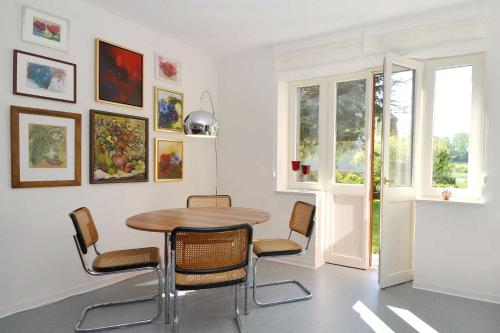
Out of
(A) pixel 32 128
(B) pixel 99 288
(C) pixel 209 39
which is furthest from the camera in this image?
(C) pixel 209 39

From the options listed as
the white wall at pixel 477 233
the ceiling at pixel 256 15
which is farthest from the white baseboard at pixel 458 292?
the ceiling at pixel 256 15

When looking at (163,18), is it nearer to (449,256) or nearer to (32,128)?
(32,128)

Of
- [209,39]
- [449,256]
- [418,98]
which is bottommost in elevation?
[449,256]

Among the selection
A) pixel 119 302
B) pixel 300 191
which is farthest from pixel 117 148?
pixel 300 191

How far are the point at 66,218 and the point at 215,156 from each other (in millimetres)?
2231

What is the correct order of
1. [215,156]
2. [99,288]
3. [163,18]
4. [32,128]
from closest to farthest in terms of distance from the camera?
[32,128] < [99,288] < [163,18] < [215,156]

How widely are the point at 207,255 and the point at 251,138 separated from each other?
262 centimetres

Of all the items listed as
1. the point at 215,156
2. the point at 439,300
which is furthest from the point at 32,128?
the point at 439,300

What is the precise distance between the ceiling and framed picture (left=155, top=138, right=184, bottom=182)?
1316 mm

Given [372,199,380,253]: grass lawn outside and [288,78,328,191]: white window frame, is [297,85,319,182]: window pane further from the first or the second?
[372,199,380,253]: grass lawn outside

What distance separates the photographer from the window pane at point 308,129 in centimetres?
438

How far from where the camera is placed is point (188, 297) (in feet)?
10.4

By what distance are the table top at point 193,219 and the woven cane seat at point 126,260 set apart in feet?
0.94

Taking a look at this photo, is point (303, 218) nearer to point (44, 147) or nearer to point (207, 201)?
point (207, 201)
